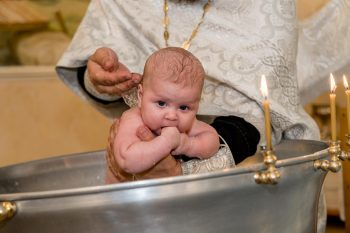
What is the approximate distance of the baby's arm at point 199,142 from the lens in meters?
0.65

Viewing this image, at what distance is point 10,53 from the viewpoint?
1.56 meters

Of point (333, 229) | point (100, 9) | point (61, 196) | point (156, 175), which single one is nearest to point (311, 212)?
point (156, 175)

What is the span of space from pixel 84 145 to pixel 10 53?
34 cm

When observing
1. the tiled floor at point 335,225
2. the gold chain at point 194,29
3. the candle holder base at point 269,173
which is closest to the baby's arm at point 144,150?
the candle holder base at point 269,173

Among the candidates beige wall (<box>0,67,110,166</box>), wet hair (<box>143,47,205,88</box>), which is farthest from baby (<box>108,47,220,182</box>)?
beige wall (<box>0,67,110,166</box>)

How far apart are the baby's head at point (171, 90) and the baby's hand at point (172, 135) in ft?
0.05

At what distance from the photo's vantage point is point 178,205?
50 centimetres

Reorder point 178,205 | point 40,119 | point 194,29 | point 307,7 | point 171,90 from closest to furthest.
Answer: point 178,205, point 171,90, point 194,29, point 40,119, point 307,7

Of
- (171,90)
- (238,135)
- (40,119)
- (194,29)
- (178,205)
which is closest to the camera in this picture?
(178,205)

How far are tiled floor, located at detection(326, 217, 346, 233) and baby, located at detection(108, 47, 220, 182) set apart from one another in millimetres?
1087

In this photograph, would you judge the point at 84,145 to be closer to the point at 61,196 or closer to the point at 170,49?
the point at 170,49

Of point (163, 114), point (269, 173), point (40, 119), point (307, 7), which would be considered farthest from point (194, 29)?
point (307, 7)

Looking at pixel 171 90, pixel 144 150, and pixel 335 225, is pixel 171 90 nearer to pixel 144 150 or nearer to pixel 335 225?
pixel 144 150

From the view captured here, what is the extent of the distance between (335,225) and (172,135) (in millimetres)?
1199
